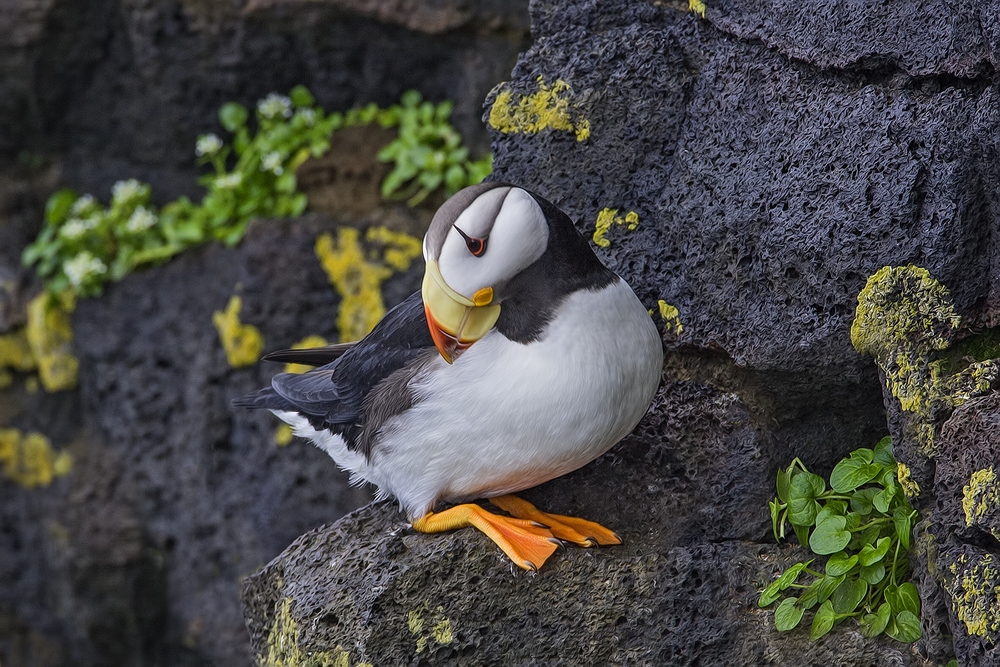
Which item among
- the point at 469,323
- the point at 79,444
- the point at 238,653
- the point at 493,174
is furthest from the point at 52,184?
the point at 469,323

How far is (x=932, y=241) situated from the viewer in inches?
90.3

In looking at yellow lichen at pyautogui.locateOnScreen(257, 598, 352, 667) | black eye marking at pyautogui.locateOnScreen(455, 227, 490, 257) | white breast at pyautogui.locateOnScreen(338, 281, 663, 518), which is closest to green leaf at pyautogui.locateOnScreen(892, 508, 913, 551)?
white breast at pyautogui.locateOnScreen(338, 281, 663, 518)

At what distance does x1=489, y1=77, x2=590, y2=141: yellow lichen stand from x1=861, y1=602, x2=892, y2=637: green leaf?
4.77ft

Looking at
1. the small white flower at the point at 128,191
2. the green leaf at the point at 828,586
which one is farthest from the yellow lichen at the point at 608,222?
the small white flower at the point at 128,191

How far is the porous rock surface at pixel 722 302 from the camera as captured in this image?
2301mm

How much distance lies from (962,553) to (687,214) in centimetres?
109

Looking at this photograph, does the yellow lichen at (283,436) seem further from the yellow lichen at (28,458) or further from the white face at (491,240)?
the white face at (491,240)

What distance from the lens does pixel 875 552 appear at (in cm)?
240

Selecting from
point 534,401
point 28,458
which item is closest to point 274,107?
point 28,458

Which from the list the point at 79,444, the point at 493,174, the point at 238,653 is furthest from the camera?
the point at 79,444

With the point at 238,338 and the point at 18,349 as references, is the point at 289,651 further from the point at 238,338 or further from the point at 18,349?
the point at 18,349

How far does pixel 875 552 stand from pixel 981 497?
1.33 feet

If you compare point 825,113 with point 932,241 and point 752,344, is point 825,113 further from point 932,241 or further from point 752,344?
point 752,344

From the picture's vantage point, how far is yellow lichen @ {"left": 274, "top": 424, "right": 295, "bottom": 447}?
4.31 meters
